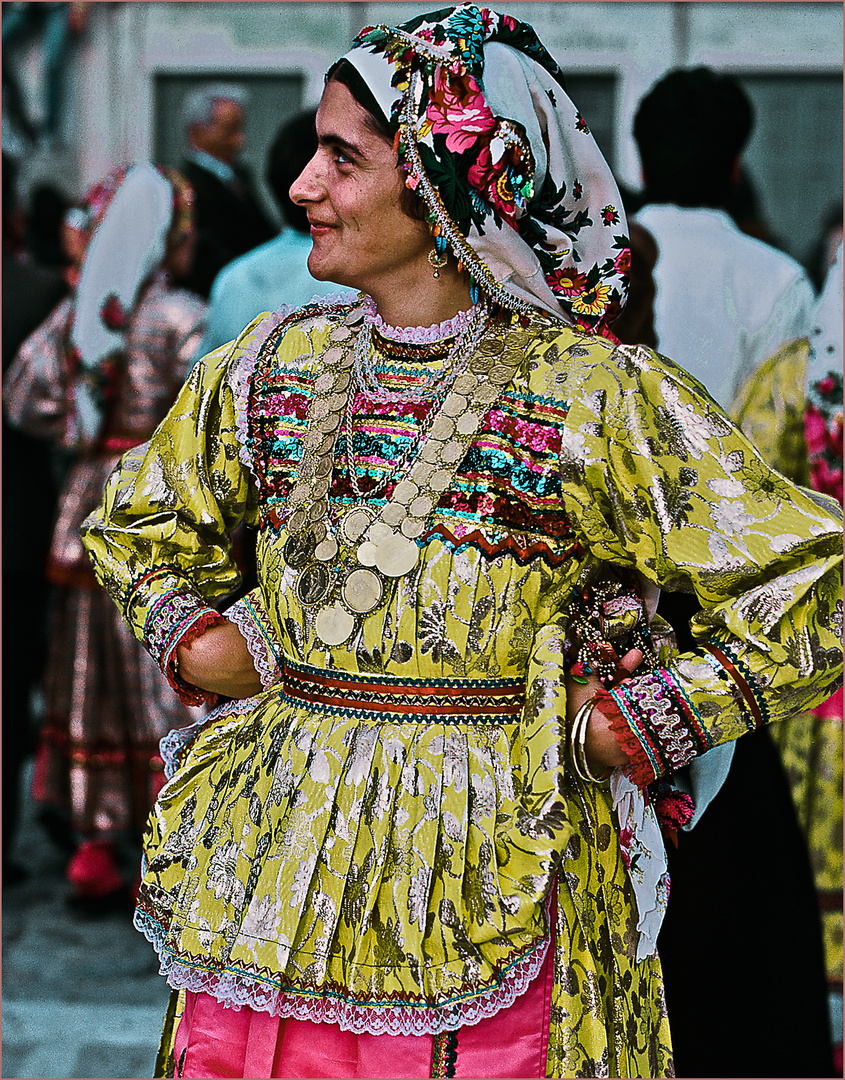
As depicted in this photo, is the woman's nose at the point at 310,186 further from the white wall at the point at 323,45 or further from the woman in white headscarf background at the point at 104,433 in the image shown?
the white wall at the point at 323,45

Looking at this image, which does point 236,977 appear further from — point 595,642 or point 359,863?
point 595,642

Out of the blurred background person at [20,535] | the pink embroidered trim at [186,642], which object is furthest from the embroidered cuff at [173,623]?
the blurred background person at [20,535]

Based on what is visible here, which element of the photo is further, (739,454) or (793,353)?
(793,353)

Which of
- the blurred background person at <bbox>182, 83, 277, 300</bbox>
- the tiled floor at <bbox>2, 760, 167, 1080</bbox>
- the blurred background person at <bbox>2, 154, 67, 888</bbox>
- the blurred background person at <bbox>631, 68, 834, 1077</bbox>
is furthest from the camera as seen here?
the blurred background person at <bbox>182, 83, 277, 300</bbox>

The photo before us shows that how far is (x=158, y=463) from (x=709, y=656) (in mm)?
798

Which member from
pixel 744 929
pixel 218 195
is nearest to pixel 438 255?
pixel 744 929

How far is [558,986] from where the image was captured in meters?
1.78

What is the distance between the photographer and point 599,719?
5.80ft

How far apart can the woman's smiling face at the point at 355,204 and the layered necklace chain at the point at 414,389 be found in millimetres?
94

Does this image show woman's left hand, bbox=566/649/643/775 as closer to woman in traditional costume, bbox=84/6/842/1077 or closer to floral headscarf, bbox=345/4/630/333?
woman in traditional costume, bbox=84/6/842/1077

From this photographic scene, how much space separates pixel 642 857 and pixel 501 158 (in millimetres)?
885

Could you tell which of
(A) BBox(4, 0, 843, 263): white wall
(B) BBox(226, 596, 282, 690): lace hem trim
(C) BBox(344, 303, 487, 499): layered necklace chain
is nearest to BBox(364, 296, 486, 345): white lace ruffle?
(C) BBox(344, 303, 487, 499): layered necklace chain

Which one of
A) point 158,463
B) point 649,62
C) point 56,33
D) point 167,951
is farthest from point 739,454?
point 56,33

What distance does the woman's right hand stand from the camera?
201 centimetres
